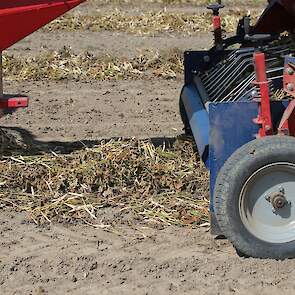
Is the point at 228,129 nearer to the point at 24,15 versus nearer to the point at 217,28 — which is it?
the point at 24,15

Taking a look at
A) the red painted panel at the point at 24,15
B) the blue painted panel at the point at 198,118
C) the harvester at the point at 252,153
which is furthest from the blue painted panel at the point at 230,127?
the red painted panel at the point at 24,15

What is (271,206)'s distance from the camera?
4.29 metres

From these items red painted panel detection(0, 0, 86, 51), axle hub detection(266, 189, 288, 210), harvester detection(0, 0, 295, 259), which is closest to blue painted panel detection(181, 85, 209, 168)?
harvester detection(0, 0, 295, 259)

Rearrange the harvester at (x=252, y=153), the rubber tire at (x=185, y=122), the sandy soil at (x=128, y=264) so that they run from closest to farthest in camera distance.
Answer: the sandy soil at (x=128, y=264)
the harvester at (x=252, y=153)
the rubber tire at (x=185, y=122)

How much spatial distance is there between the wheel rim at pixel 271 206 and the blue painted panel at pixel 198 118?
0.62 meters

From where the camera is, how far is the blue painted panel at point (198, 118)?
4850mm

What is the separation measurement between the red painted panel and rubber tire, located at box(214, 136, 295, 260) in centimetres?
172

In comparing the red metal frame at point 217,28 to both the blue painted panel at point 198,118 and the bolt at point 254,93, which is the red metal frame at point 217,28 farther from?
the bolt at point 254,93

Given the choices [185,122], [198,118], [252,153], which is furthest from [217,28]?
[252,153]

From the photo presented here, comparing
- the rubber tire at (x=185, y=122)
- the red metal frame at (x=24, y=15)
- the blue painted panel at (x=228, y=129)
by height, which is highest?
the red metal frame at (x=24, y=15)

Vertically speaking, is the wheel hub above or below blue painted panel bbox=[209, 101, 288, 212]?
below

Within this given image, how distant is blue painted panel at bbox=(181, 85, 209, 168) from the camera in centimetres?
485

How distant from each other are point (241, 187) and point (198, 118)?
1254 millimetres

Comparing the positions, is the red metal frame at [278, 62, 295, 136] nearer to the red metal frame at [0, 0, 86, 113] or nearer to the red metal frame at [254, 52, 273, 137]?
the red metal frame at [254, 52, 273, 137]
